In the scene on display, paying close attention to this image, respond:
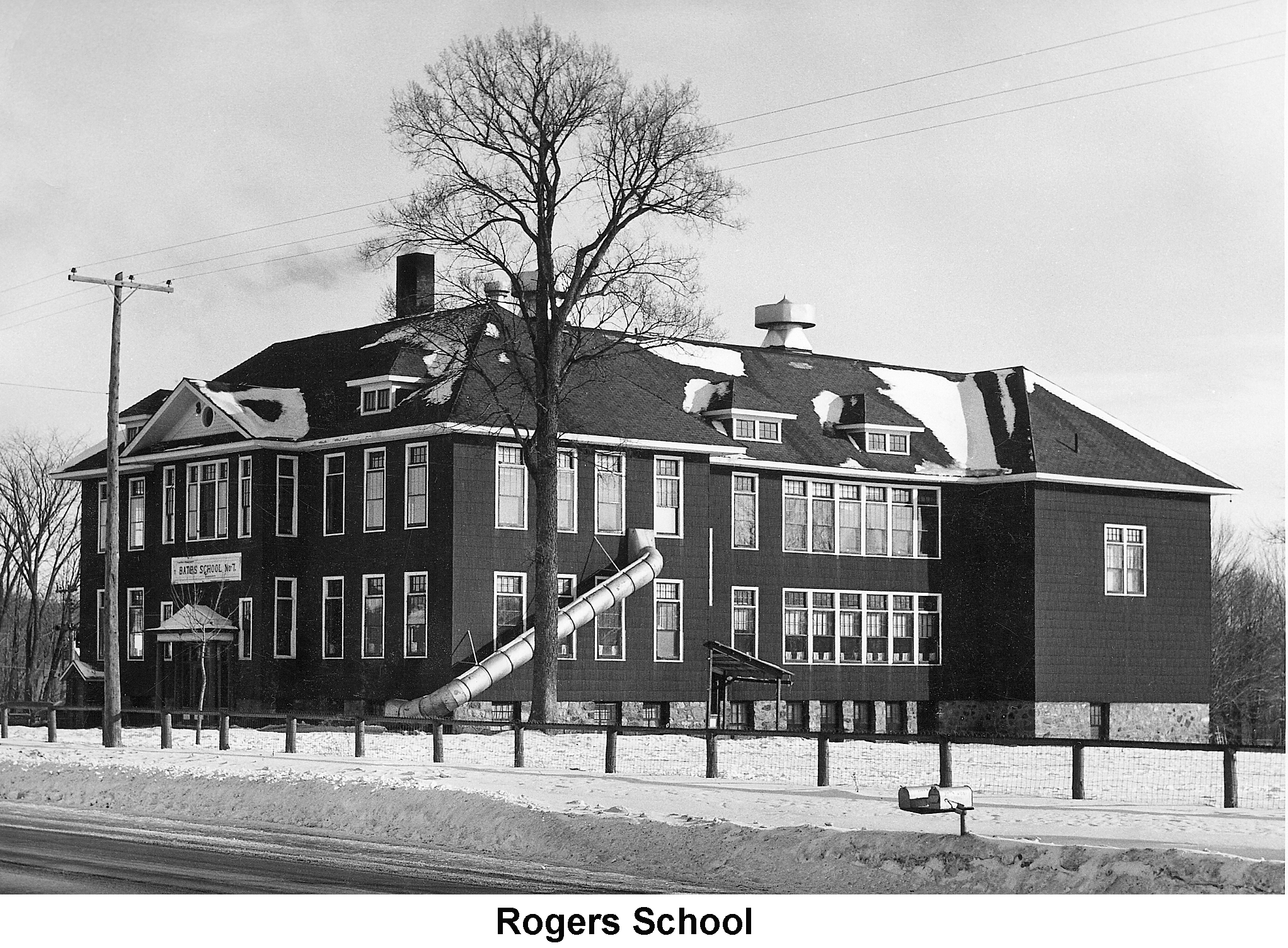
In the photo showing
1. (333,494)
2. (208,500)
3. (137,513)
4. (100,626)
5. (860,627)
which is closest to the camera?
(333,494)

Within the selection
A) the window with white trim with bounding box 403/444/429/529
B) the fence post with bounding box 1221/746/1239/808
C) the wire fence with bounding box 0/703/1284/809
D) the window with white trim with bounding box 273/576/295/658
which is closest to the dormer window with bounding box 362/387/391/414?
the window with white trim with bounding box 403/444/429/529

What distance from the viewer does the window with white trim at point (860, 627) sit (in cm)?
4422

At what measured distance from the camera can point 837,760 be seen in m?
30.8

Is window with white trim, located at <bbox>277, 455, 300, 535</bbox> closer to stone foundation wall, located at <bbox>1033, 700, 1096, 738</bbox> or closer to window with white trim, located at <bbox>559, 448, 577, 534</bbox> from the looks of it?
window with white trim, located at <bbox>559, 448, 577, 534</bbox>

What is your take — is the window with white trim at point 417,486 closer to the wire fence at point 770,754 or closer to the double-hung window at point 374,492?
the double-hung window at point 374,492

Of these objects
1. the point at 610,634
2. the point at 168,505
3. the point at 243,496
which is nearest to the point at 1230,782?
the point at 610,634

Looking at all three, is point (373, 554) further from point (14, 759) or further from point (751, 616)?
point (14, 759)

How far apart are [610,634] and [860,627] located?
7.62 m

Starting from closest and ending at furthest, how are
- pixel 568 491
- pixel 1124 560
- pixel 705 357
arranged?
pixel 568 491
pixel 1124 560
pixel 705 357

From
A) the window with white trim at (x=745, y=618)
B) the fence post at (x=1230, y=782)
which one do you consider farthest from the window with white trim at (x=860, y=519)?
the fence post at (x=1230, y=782)

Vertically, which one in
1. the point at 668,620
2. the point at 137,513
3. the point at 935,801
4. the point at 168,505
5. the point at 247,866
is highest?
the point at 168,505

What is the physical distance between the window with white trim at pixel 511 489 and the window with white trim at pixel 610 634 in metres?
2.40

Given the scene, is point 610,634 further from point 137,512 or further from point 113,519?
point 137,512
